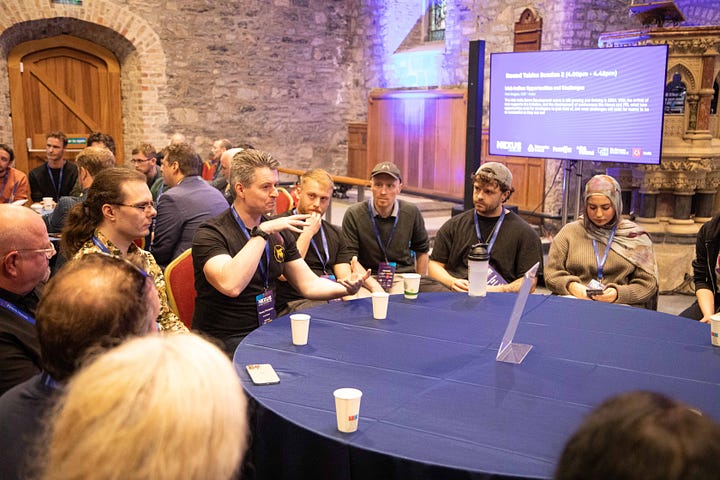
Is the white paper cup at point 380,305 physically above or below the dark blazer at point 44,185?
below

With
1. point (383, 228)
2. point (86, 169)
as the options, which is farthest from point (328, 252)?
point (86, 169)

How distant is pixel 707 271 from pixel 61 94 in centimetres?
963

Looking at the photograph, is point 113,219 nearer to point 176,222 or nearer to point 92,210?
point 92,210

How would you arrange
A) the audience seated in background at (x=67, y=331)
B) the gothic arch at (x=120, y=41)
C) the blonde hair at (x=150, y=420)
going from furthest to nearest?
the gothic arch at (x=120, y=41), the audience seated in background at (x=67, y=331), the blonde hair at (x=150, y=420)

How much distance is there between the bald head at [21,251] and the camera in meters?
2.43

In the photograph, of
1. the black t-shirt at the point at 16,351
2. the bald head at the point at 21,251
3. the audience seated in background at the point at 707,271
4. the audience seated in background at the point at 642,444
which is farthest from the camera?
the audience seated in background at the point at 707,271

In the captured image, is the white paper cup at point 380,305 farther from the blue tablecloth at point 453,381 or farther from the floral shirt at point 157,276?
the floral shirt at point 157,276

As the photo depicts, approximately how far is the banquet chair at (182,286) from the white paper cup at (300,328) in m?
0.97

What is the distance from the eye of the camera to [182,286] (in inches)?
136

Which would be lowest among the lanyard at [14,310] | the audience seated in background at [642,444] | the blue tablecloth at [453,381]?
the blue tablecloth at [453,381]

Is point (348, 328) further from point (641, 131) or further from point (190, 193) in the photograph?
point (641, 131)

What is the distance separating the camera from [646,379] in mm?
2352


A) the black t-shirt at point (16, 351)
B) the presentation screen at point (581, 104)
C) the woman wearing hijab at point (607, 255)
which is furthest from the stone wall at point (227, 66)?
the black t-shirt at point (16, 351)

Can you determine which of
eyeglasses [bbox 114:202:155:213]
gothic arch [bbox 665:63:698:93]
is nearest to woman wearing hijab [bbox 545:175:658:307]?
eyeglasses [bbox 114:202:155:213]
